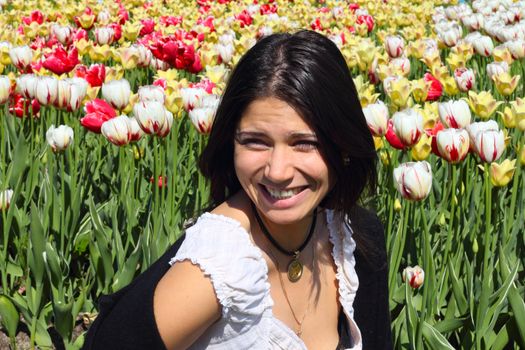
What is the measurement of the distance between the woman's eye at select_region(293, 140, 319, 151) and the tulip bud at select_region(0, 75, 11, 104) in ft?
6.83

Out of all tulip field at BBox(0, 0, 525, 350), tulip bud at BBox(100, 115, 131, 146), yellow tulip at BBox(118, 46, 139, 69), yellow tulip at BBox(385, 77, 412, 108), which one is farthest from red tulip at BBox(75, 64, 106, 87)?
yellow tulip at BBox(385, 77, 412, 108)

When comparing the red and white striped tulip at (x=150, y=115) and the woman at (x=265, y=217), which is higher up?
the woman at (x=265, y=217)

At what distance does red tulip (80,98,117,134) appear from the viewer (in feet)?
10.6

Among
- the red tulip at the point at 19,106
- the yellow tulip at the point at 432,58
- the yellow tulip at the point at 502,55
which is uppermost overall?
the yellow tulip at the point at 502,55

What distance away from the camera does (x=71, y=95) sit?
11.5 feet

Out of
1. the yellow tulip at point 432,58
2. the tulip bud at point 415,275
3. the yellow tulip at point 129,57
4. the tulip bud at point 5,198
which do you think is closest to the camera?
the tulip bud at point 415,275

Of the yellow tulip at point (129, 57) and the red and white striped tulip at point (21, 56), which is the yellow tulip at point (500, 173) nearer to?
the yellow tulip at point (129, 57)

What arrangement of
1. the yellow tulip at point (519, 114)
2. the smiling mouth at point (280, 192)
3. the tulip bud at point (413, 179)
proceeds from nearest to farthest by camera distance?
1. the smiling mouth at point (280, 192)
2. the tulip bud at point (413, 179)
3. the yellow tulip at point (519, 114)

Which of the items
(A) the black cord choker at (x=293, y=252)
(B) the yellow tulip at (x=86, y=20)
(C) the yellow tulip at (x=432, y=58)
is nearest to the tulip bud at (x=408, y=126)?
(A) the black cord choker at (x=293, y=252)

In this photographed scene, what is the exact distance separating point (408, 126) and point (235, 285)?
1.21 metres

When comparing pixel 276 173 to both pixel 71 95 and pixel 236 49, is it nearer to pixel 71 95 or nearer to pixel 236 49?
pixel 71 95

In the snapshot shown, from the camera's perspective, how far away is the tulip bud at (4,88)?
3.69 m

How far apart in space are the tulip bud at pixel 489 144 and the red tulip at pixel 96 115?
133 cm

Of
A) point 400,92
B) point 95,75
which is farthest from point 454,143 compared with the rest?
point 95,75
